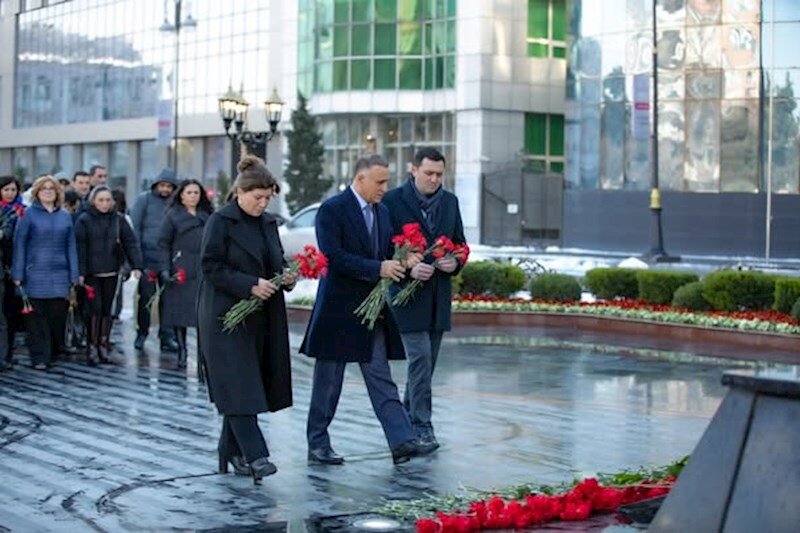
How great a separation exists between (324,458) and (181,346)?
6515mm

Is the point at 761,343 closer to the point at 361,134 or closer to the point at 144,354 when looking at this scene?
the point at 144,354

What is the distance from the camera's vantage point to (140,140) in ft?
255

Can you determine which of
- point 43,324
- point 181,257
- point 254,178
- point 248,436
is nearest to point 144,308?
point 43,324

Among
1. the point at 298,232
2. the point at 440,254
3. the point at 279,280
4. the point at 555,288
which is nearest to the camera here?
the point at 279,280

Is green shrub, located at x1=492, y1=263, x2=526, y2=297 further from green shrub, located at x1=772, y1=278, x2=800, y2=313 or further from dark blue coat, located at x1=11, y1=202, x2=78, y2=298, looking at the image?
dark blue coat, located at x1=11, y1=202, x2=78, y2=298

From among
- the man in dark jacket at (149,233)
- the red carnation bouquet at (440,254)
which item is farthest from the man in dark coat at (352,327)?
the man in dark jacket at (149,233)

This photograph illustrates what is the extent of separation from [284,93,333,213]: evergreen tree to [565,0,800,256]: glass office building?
10.9m

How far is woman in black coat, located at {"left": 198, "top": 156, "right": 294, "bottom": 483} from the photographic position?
9641 millimetres

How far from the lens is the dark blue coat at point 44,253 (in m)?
16.4

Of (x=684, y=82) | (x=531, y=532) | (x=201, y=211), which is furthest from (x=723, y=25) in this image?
(x=531, y=532)

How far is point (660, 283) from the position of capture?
21.4 m

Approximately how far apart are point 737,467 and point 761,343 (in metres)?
12.9

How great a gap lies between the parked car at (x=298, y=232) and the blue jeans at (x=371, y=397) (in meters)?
25.2

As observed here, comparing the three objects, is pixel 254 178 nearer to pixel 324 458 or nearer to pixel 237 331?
pixel 237 331
